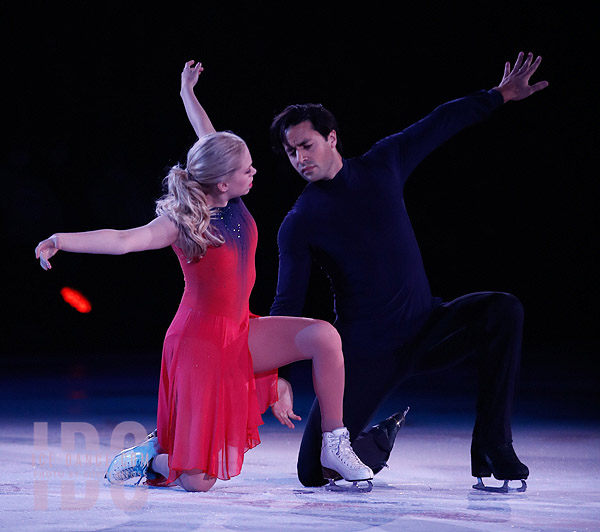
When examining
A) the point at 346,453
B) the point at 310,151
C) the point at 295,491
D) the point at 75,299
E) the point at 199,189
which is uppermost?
the point at 75,299

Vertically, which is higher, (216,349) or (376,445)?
(216,349)

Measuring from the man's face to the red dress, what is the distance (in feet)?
1.06

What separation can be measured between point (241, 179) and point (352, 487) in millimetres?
940

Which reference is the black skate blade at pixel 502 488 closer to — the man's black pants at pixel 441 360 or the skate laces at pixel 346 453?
the man's black pants at pixel 441 360

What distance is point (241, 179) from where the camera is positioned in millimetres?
2791

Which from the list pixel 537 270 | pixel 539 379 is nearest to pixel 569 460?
pixel 539 379

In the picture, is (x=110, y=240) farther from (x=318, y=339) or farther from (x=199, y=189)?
(x=318, y=339)

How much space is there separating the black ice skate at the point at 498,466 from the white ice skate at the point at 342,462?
0.31 metres

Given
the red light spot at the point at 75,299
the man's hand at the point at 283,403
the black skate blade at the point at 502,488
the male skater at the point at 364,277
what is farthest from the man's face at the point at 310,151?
the red light spot at the point at 75,299

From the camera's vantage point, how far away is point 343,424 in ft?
9.59

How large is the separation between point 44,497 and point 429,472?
118cm

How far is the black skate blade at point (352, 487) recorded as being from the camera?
9.00ft

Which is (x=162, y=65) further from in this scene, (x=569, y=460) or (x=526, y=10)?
(x=569, y=460)

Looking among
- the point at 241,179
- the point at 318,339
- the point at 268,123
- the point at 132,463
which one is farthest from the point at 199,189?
the point at 268,123
